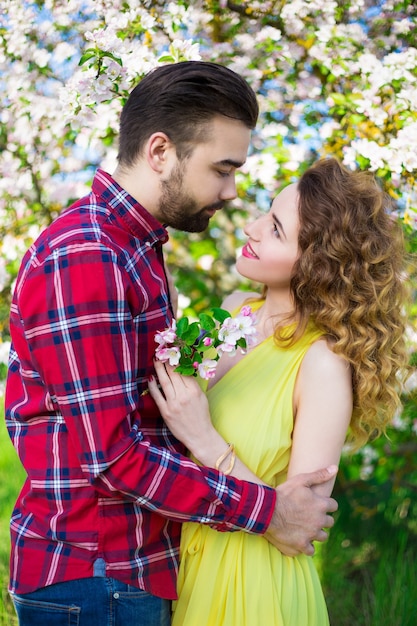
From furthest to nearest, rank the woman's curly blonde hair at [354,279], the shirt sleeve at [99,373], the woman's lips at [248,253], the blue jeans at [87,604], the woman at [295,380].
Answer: the woman's lips at [248,253] → the woman's curly blonde hair at [354,279] → the woman at [295,380] → the blue jeans at [87,604] → the shirt sleeve at [99,373]

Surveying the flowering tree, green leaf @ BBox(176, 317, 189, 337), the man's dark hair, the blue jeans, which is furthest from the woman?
the flowering tree

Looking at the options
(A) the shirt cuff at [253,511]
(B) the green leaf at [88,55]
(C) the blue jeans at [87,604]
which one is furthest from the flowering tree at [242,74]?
(C) the blue jeans at [87,604]

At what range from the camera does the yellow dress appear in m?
1.84

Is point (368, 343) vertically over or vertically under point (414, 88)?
under

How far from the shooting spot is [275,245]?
202 centimetres

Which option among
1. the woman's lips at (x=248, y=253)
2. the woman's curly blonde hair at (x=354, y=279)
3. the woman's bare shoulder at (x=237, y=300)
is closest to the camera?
the woman's curly blonde hair at (x=354, y=279)

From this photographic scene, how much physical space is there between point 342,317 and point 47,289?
0.85 meters

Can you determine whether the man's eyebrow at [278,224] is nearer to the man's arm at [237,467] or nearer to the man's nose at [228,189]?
the man's nose at [228,189]

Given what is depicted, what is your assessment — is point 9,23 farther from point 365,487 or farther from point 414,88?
point 365,487

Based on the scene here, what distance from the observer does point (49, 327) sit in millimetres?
1511

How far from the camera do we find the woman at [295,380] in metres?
1.83

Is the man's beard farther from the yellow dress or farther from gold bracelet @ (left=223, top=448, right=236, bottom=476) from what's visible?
gold bracelet @ (left=223, top=448, right=236, bottom=476)

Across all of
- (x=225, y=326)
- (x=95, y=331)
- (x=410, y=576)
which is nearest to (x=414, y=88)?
(x=225, y=326)

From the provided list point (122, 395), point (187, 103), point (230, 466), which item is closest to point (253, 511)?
point (230, 466)
